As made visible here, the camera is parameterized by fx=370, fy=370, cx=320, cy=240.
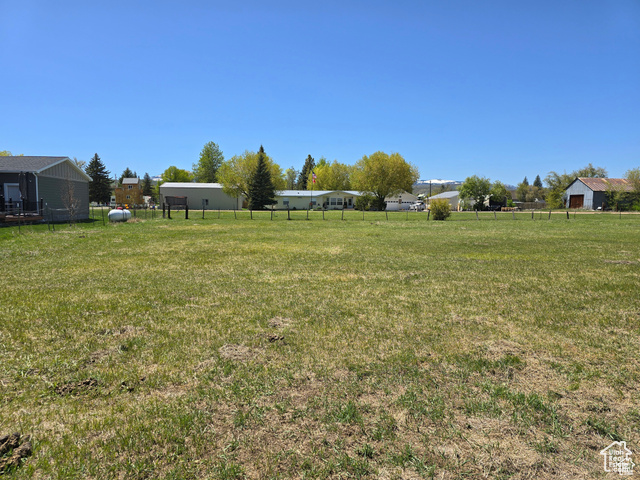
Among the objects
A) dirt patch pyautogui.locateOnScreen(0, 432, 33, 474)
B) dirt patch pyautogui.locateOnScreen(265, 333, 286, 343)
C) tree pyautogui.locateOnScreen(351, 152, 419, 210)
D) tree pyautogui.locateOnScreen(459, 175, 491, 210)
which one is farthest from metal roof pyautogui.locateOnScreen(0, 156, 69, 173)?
tree pyautogui.locateOnScreen(459, 175, 491, 210)

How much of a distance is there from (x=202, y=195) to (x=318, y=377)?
220 ft

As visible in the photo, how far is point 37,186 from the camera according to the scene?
2606 cm

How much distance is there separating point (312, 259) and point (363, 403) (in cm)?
829

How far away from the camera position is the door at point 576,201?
64675 mm

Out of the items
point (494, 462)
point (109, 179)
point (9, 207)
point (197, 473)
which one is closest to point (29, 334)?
point (197, 473)

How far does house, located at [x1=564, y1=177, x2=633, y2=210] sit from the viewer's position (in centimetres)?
5862

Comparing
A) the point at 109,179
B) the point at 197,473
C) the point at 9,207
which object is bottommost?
the point at 197,473

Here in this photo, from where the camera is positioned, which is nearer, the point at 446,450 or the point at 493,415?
the point at 446,450

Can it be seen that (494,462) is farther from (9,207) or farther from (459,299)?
(9,207)

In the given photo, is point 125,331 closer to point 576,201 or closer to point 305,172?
point 576,201

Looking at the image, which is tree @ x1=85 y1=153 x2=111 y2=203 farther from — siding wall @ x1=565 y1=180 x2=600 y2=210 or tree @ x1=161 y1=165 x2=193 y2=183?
siding wall @ x1=565 y1=180 x2=600 y2=210

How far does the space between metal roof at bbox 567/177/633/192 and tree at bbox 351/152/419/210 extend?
29.6 meters

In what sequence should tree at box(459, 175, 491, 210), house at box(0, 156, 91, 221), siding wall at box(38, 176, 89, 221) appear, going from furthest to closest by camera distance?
1. tree at box(459, 175, 491, 210)
2. siding wall at box(38, 176, 89, 221)
3. house at box(0, 156, 91, 221)

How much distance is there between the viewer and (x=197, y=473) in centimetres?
251
